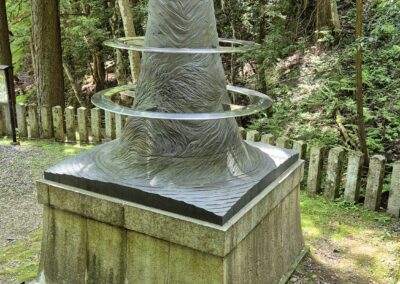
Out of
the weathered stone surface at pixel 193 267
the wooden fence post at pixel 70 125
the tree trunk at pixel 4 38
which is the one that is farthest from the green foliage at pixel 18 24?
the weathered stone surface at pixel 193 267

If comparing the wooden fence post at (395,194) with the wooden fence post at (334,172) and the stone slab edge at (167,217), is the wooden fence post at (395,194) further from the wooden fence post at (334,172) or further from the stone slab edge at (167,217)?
the stone slab edge at (167,217)

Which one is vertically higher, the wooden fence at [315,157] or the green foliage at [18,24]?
the green foliage at [18,24]

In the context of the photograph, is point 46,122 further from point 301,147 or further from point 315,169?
point 315,169

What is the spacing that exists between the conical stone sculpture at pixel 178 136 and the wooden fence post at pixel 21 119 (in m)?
5.11

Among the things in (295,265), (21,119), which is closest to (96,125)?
(21,119)

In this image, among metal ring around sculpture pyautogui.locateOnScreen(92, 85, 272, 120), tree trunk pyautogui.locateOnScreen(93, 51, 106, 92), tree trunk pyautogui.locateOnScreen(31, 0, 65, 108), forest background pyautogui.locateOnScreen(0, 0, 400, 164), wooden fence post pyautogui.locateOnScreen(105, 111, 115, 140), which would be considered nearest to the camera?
metal ring around sculpture pyautogui.locateOnScreen(92, 85, 272, 120)

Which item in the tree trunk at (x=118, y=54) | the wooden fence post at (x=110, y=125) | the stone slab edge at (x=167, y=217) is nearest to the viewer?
the stone slab edge at (x=167, y=217)

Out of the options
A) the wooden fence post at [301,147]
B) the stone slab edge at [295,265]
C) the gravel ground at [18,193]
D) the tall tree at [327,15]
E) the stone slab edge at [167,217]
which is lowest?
the gravel ground at [18,193]

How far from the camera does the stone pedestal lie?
3.01 m

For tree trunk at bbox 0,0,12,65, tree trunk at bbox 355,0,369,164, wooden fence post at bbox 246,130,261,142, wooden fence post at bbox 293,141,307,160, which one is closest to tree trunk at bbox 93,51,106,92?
tree trunk at bbox 0,0,12,65

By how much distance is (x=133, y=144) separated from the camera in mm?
3607

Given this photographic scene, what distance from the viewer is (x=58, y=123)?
26.8 feet

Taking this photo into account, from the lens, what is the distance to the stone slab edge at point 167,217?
2.93 meters

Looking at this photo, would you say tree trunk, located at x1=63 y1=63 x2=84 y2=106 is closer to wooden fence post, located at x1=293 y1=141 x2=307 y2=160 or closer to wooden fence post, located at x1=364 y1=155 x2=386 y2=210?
wooden fence post, located at x1=293 y1=141 x2=307 y2=160
